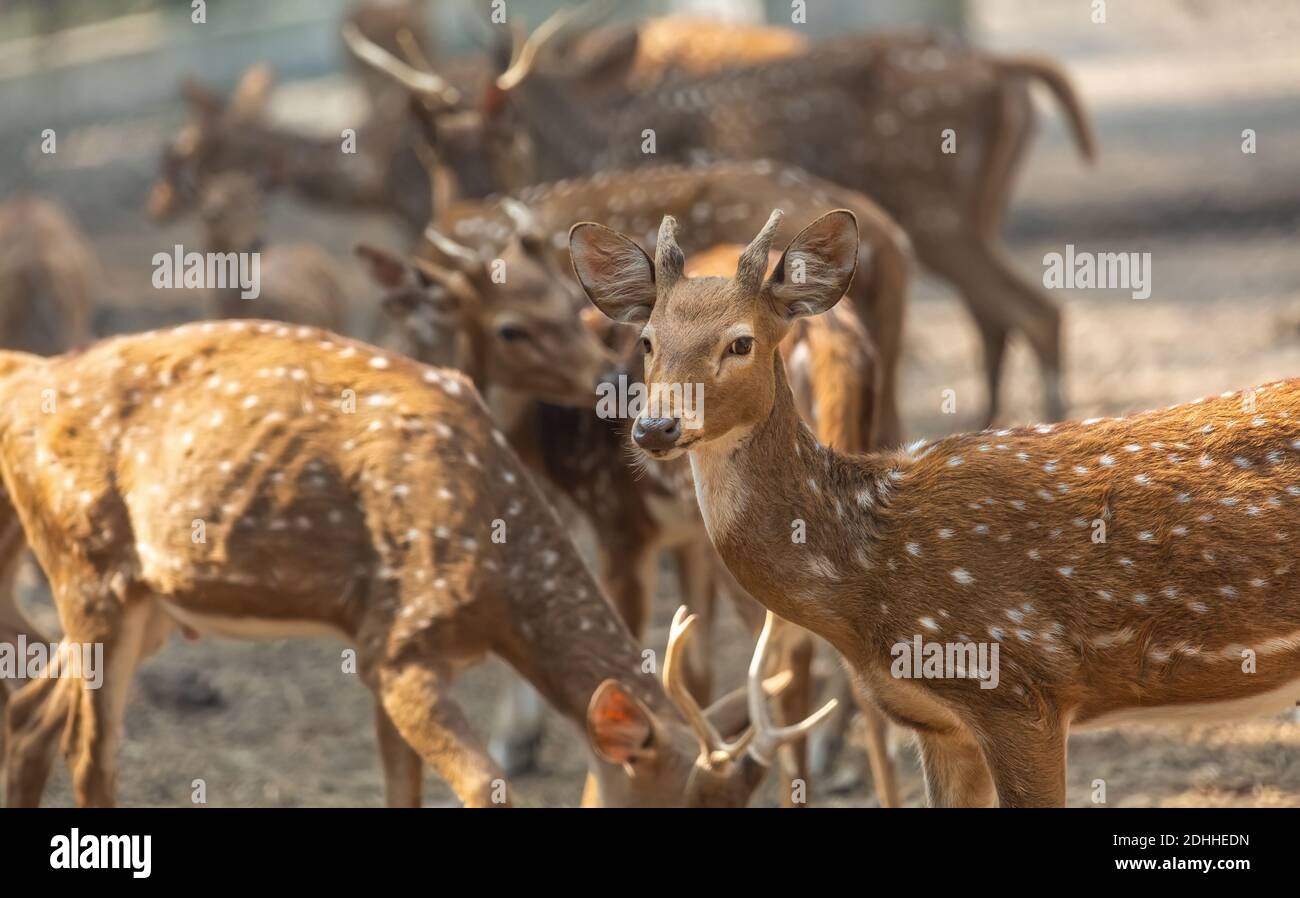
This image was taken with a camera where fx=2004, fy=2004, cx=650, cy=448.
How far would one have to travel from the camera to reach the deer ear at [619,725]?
495cm

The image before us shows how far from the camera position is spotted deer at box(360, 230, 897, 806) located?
6070mm

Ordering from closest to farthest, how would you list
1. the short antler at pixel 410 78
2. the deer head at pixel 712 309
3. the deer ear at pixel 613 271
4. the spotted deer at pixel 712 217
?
the deer head at pixel 712 309 → the deer ear at pixel 613 271 → the spotted deer at pixel 712 217 → the short antler at pixel 410 78

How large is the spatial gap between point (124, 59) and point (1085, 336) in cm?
1121

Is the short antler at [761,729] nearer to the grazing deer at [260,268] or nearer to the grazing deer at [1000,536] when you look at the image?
the grazing deer at [1000,536]

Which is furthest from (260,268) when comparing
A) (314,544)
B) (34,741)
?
(314,544)

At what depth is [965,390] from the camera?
11086 millimetres

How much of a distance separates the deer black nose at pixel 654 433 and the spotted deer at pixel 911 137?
540 centimetres

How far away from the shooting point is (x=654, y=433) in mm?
4246

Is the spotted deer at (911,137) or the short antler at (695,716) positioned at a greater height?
the spotted deer at (911,137)

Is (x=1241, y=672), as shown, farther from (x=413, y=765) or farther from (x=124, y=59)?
(x=124, y=59)

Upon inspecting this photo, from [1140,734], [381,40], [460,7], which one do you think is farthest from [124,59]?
[1140,734]

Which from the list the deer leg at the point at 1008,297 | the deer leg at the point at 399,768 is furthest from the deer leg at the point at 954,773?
the deer leg at the point at 1008,297

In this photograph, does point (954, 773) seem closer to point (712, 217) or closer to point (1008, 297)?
point (712, 217)

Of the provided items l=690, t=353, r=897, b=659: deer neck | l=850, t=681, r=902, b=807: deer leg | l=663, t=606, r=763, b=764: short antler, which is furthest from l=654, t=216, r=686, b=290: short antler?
l=850, t=681, r=902, b=807: deer leg
